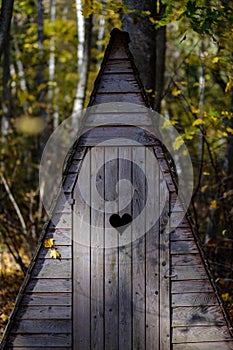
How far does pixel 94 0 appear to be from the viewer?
314 inches

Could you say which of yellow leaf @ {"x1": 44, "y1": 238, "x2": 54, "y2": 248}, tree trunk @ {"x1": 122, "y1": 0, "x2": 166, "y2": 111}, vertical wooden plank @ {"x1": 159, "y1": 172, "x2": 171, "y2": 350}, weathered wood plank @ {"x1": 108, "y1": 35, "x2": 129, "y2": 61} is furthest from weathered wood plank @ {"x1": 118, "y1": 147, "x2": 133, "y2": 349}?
tree trunk @ {"x1": 122, "y1": 0, "x2": 166, "y2": 111}

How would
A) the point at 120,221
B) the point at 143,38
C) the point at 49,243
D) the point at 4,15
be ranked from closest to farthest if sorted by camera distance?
the point at 49,243, the point at 120,221, the point at 4,15, the point at 143,38

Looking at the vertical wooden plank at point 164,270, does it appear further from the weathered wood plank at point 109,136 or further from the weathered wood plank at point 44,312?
the weathered wood plank at point 44,312

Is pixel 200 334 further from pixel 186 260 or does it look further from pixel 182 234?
pixel 182 234

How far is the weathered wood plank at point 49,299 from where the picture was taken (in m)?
5.06

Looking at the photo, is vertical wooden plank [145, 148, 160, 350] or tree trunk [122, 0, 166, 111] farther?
tree trunk [122, 0, 166, 111]

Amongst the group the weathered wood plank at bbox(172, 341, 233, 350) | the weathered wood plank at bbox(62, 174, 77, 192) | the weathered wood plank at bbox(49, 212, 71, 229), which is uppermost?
the weathered wood plank at bbox(62, 174, 77, 192)

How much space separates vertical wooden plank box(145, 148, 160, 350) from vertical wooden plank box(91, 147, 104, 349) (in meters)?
0.39

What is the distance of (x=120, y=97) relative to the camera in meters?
5.11

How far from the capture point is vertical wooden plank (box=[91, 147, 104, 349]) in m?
5.07

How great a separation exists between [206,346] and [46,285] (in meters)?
1.45

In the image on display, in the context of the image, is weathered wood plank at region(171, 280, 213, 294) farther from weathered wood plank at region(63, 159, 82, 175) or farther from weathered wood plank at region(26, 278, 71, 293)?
weathered wood plank at region(63, 159, 82, 175)

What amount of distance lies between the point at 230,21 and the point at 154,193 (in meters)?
2.64

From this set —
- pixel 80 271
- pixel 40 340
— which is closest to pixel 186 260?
pixel 80 271
